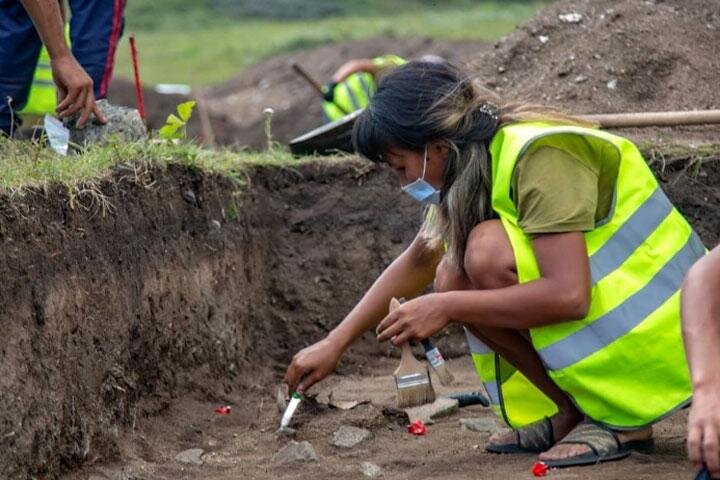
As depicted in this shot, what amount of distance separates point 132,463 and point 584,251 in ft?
5.15

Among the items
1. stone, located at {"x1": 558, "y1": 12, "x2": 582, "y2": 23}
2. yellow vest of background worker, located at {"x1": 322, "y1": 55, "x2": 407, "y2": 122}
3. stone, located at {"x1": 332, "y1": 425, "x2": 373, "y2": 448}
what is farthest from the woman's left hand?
yellow vest of background worker, located at {"x1": 322, "y1": 55, "x2": 407, "y2": 122}

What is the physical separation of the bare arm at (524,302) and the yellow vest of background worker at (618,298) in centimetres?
6

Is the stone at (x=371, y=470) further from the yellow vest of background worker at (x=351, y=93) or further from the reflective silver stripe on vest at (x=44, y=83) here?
the yellow vest of background worker at (x=351, y=93)

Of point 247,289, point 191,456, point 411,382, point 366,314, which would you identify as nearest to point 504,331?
point 411,382

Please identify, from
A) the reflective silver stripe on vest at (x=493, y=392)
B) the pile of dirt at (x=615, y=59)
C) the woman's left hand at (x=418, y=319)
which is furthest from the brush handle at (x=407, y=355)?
the pile of dirt at (x=615, y=59)

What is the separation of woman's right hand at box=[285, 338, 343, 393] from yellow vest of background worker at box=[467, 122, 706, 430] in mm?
619

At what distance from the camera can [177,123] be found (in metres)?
5.02

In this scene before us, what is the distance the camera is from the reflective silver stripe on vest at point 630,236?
11.6ft

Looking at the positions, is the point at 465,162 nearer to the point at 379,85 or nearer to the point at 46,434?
the point at 379,85

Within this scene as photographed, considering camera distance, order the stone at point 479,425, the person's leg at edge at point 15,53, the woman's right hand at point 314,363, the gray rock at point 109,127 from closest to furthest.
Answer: the woman's right hand at point 314,363 < the stone at point 479,425 < the gray rock at point 109,127 < the person's leg at edge at point 15,53

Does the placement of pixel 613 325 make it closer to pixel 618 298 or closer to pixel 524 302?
pixel 618 298

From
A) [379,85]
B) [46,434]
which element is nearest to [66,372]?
[46,434]

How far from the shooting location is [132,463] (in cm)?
407

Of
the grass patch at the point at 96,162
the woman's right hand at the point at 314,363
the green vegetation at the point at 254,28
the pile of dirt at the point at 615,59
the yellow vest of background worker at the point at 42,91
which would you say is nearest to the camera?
the woman's right hand at the point at 314,363
